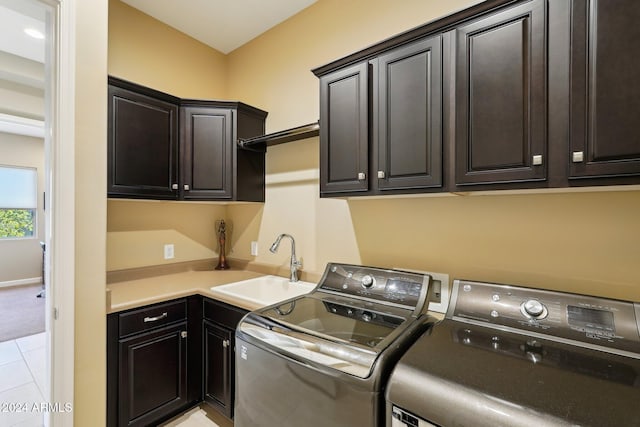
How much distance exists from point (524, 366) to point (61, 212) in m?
1.95

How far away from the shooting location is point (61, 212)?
1360 mm

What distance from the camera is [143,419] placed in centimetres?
172

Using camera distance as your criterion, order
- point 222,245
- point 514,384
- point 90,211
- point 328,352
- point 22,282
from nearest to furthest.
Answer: point 514,384, point 328,352, point 90,211, point 222,245, point 22,282

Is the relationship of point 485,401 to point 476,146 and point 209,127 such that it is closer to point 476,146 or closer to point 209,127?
point 476,146

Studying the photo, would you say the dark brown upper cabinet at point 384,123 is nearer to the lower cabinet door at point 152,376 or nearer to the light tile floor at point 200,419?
the lower cabinet door at point 152,376

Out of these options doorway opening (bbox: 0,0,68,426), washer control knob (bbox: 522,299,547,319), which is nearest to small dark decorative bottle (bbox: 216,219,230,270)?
doorway opening (bbox: 0,0,68,426)

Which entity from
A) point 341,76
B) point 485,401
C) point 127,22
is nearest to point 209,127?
point 127,22

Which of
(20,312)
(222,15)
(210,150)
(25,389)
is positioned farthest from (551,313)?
(20,312)

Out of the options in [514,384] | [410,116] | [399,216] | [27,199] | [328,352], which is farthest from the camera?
[27,199]

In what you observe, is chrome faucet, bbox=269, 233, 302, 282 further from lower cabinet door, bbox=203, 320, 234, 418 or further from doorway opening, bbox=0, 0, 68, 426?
doorway opening, bbox=0, 0, 68, 426

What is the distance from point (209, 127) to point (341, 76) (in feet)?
3.81

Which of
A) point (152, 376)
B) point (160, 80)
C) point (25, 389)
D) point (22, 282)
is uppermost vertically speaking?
point (160, 80)

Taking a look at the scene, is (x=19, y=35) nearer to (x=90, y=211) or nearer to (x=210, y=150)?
(x=210, y=150)

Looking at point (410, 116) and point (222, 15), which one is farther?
point (222, 15)
